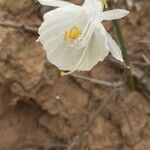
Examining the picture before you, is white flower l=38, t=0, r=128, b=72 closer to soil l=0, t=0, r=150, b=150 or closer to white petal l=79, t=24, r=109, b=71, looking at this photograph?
white petal l=79, t=24, r=109, b=71

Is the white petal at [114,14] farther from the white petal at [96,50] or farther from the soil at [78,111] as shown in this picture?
the soil at [78,111]

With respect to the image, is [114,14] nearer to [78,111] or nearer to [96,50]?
[96,50]

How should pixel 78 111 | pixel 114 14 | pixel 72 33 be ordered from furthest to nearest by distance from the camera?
1. pixel 78 111
2. pixel 72 33
3. pixel 114 14

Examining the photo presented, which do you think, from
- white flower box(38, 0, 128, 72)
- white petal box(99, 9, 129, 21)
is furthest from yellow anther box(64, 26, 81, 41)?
white petal box(99, 9, 129, 21)

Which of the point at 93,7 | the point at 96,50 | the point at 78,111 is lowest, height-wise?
the point at 78,111

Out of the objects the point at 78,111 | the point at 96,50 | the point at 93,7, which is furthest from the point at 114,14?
the point at 78,111

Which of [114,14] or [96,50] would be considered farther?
[96,50]

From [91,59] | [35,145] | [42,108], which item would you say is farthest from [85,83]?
[91,59]

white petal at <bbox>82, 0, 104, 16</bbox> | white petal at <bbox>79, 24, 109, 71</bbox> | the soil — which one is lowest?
the soil
